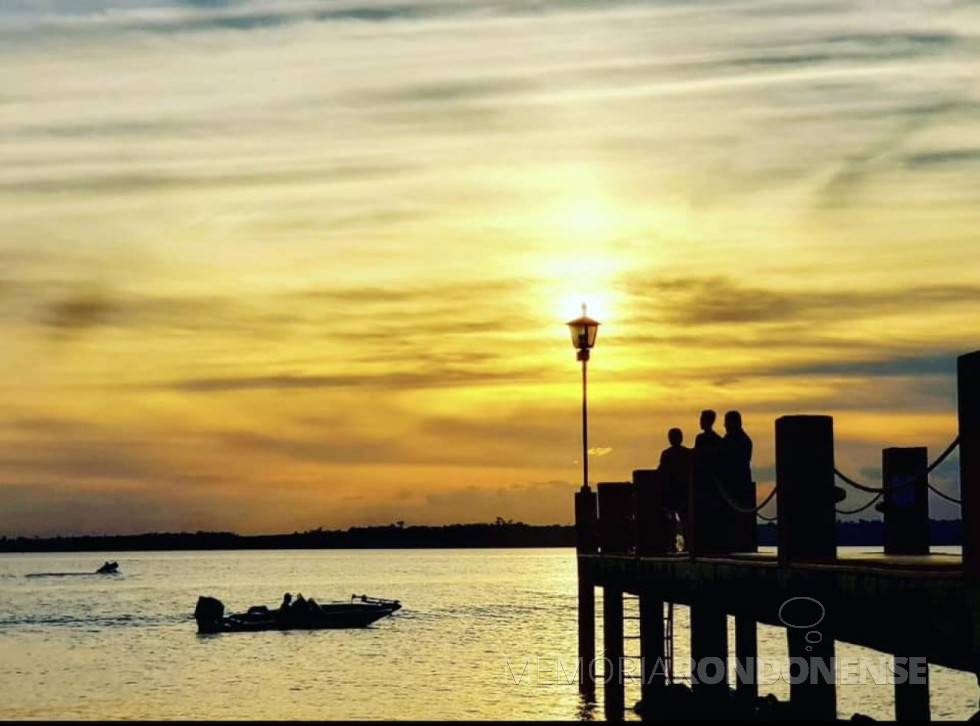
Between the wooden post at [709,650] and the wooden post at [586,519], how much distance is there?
3059 millimetres

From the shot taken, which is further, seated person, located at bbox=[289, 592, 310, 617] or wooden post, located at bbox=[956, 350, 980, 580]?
seated person, located at bbox=[289, 592, 310, 617]

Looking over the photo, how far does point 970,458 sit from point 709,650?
52.2 ft

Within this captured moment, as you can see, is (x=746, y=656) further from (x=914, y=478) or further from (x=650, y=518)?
(x=914, y=478)

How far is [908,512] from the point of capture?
21219mm

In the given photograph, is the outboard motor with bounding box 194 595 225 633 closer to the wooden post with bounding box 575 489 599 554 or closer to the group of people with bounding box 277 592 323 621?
the group of people with bounding box 277 592 323 621

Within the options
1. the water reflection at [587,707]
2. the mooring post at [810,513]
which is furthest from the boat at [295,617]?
the mooring post at [810,513]

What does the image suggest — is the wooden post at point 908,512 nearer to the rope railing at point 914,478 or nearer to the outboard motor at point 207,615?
the rope railing at point 914,478

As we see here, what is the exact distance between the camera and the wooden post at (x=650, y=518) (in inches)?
978


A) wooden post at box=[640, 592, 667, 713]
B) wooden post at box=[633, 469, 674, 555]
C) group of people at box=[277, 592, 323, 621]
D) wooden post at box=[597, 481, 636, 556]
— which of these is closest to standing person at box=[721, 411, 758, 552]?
wooden post at box=[633, 469, 674, 555]

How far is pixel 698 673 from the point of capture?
28219 millimetres

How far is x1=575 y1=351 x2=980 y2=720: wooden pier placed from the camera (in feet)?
41.0

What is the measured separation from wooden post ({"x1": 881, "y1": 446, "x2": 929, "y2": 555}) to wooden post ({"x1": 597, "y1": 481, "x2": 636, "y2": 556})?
23.4 ft

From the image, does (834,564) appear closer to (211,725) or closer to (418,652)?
(211,725)

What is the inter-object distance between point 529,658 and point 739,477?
51.9 meters
